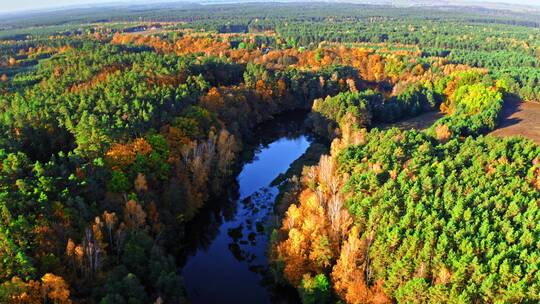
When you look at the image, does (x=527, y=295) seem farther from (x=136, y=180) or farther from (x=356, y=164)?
(x=136, y=180)

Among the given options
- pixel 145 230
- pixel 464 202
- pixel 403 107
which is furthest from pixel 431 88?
pixel 145 230

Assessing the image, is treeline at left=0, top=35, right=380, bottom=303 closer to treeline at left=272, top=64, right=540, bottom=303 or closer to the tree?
the tree

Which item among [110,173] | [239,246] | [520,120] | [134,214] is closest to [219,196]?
[239,246]

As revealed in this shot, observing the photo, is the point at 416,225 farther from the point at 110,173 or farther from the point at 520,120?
the point at 520,120

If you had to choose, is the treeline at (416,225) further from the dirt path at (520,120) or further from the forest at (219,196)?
the dirt path at (520,120)

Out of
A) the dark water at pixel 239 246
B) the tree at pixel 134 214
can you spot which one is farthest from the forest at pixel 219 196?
the dark water at pixel 239 246
